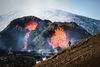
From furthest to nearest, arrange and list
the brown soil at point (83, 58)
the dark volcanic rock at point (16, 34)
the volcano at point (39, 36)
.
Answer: the dark volcanic rock at point (16, 34) → the volcano at point (39, 36) → the brown soil at point (83, 58)

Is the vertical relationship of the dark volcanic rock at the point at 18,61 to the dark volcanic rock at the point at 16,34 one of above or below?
above

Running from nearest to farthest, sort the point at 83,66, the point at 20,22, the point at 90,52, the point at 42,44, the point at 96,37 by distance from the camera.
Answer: the point at 83,66 → the point at 90,52 → the point at 96,37 → the point at 42,44 → the point at 20,22

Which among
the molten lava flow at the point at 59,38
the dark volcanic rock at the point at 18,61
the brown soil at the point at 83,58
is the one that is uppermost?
the brown soil at the point at 83,58

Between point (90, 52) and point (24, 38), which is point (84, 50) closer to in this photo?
point (90, 52)

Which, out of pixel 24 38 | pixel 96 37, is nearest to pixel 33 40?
pixel 24 38

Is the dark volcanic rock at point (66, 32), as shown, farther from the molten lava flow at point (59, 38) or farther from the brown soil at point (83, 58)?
the brown soil at point (83, 58)

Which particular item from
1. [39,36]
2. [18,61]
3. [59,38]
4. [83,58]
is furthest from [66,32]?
[83,58]

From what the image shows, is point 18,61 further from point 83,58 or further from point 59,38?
point 59,38

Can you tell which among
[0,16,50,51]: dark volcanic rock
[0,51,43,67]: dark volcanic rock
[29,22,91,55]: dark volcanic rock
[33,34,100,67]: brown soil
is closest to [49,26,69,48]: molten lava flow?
[29,22,91,55]: dark volcanic rock

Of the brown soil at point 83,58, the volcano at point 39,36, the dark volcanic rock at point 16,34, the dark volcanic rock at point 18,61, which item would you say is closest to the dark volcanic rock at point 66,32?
the volcano at point 39,36
